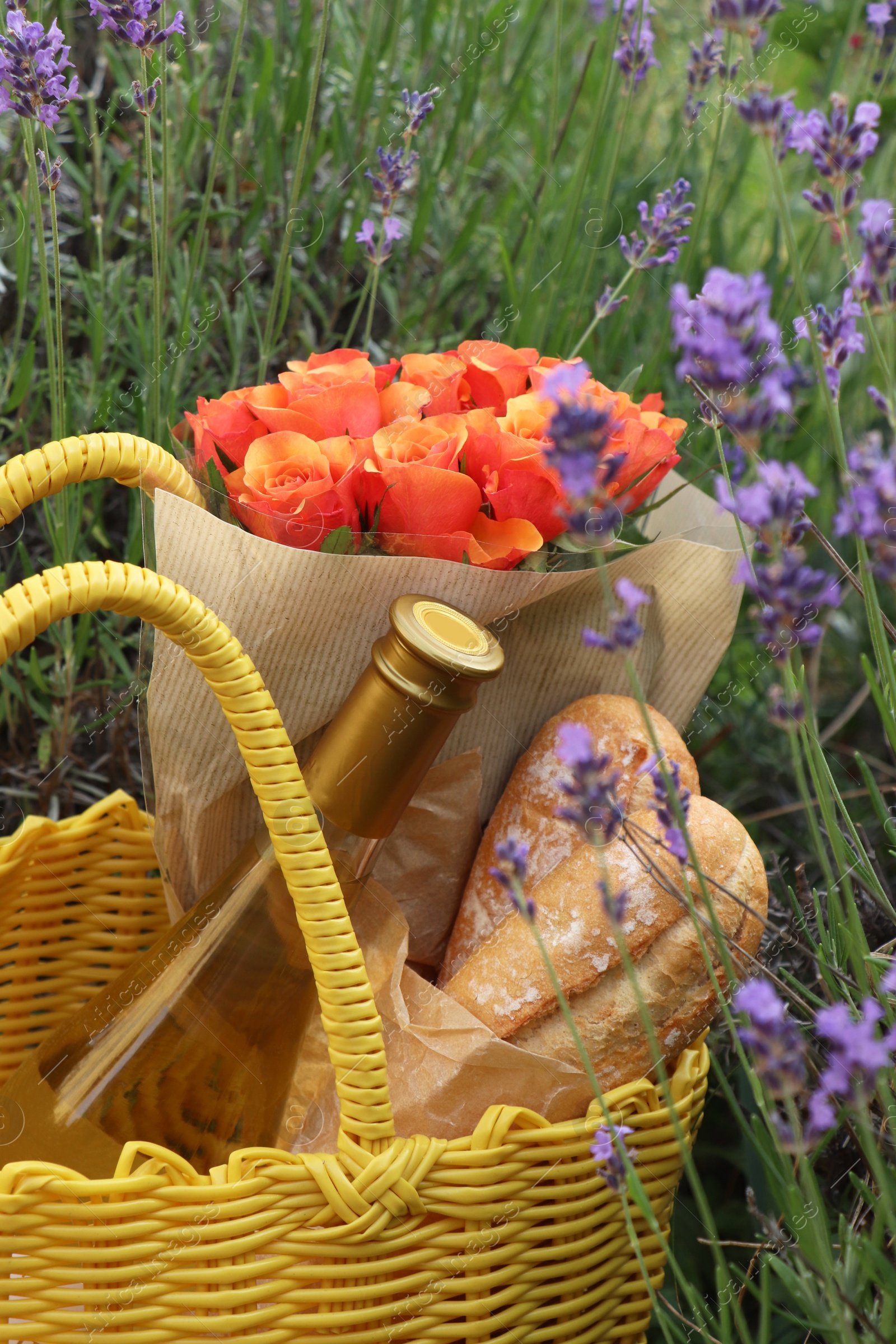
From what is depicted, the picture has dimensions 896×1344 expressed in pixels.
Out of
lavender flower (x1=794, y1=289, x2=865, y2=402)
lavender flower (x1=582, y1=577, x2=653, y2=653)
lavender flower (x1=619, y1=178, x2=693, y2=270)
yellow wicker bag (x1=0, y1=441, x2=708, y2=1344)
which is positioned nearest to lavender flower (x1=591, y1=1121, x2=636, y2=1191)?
yellow wicker bag (x1=0, y1=441, x2=708, y2=1344)

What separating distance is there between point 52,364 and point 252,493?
19cm

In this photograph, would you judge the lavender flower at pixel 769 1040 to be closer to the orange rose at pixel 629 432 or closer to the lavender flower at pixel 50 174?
the orange rose at pixel 629 432

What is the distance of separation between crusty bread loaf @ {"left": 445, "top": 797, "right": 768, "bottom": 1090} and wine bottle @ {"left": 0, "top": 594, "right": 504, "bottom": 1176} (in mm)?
109

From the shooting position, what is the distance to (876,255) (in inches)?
12.1

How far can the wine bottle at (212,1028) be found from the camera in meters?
0.51

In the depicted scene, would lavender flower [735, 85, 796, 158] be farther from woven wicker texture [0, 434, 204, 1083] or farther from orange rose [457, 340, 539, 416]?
woven wicker texture [0, 434, 204, 1083]

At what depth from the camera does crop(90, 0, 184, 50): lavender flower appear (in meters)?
0.53

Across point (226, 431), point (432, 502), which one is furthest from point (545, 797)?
point (226, 431)

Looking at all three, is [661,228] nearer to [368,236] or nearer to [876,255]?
[368,236]

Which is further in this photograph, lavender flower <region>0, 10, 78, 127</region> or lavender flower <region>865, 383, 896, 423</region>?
lavender flower <region>0, 10, 78, 127</region>

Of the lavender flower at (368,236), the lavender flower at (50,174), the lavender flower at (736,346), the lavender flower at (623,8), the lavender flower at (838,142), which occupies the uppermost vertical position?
the lavender flower at (623,8)

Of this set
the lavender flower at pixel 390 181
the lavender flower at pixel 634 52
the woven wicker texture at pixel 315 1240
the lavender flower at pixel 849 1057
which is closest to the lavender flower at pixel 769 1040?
the lavender flower at pixel 849 1057

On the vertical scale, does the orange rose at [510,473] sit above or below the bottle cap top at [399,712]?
above

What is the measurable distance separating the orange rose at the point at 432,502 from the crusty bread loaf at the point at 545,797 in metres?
0.12
